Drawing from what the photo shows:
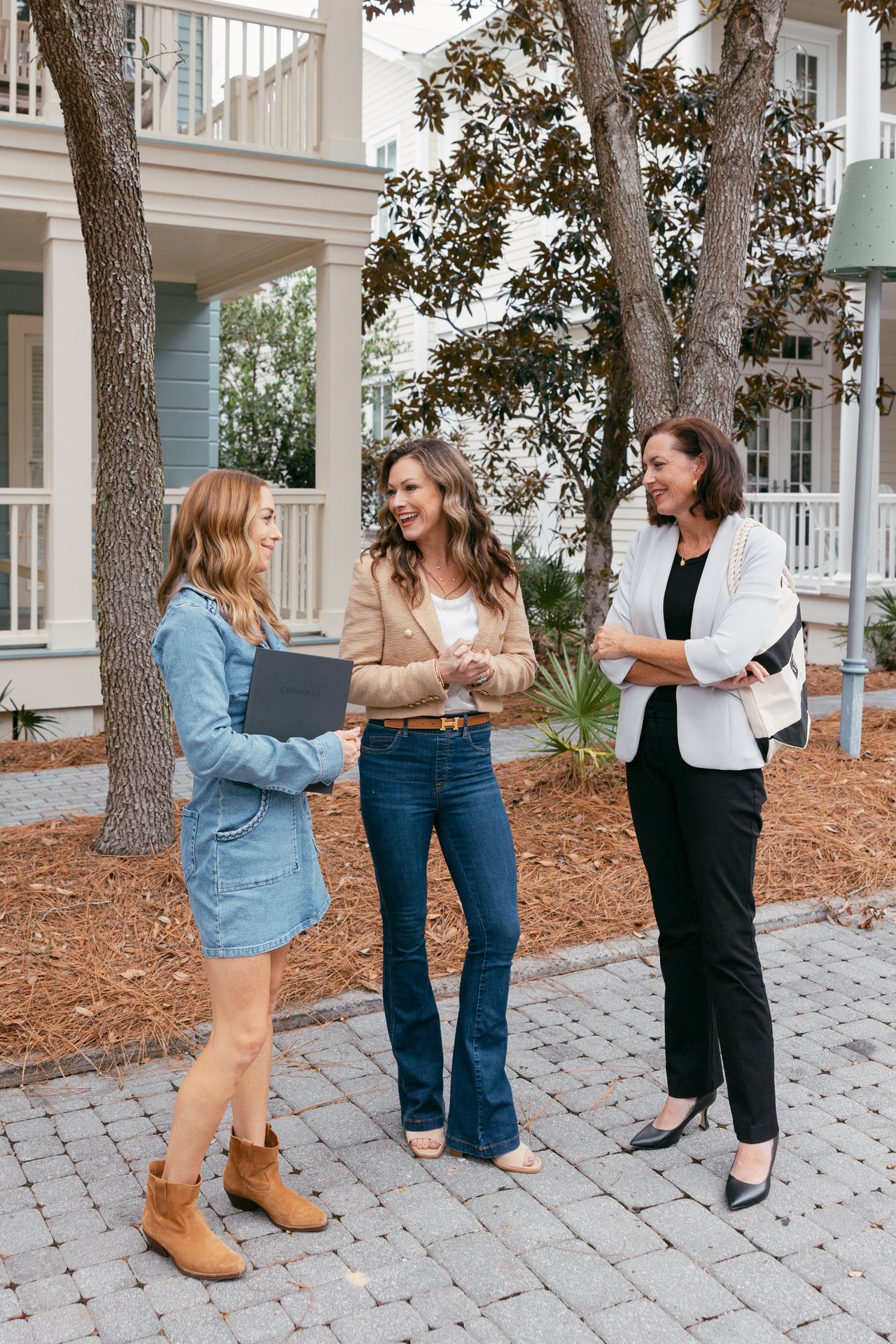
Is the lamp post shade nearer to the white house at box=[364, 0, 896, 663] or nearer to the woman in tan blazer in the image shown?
the white house at box=[364, 0, 896, 663]

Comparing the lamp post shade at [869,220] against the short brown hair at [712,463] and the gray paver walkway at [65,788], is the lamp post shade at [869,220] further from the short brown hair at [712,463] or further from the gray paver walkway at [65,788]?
the short brown hair at [712,463]

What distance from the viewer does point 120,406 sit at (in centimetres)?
589

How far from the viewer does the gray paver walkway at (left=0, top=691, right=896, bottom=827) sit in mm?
7367

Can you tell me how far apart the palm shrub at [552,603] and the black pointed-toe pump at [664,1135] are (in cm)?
850

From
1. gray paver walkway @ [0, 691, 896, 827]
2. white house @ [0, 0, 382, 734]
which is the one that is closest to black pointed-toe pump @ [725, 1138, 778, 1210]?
gray paver walkway @ [0, 691, 896, 827]

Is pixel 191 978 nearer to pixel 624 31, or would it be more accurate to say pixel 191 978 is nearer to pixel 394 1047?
pixel 394 1047

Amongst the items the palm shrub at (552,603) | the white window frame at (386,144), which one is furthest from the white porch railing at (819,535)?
the white window frame at (386,144)

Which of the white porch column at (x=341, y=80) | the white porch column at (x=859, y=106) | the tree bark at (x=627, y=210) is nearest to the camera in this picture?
the tree bark at (x=627, y=210)

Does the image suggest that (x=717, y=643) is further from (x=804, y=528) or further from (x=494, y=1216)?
(x=804, y=528)

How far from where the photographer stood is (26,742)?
9367 millimetres

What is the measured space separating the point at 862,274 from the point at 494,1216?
7.09 meters

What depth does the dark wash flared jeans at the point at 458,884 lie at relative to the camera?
354 cm

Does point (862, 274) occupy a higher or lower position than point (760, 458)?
higher

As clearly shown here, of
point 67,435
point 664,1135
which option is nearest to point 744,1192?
point 664,1135
